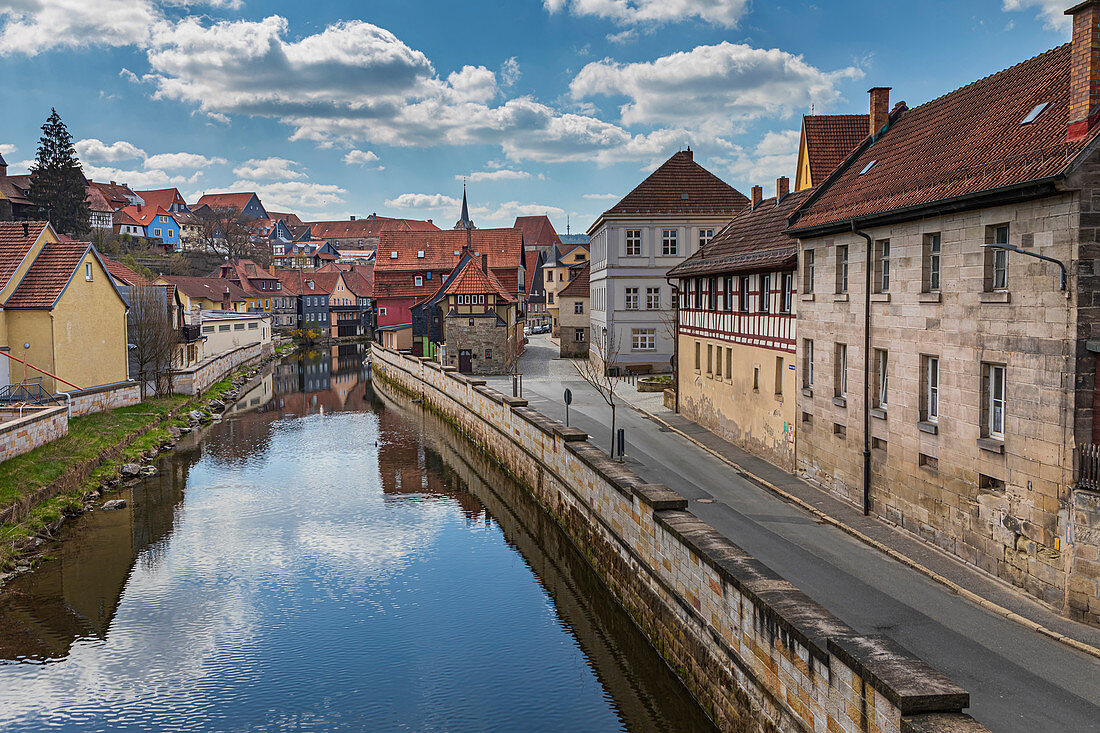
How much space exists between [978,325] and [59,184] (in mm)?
78792

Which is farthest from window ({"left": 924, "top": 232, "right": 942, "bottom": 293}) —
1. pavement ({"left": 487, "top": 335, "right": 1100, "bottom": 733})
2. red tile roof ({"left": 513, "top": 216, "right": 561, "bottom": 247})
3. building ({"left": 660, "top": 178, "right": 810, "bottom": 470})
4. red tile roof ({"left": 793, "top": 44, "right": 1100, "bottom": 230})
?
red tile roof ({"left": 513, "top": 216, "right": 561, "bottom": 247})

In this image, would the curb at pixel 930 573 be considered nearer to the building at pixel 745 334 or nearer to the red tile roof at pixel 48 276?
the building at pixel 745 334

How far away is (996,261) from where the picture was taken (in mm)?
14211

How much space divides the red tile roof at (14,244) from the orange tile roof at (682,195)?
89.4 feet

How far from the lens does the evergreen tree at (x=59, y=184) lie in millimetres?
72625

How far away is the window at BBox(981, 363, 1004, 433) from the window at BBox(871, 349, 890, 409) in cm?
375

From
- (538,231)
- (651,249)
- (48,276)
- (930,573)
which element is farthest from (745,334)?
(538,231)

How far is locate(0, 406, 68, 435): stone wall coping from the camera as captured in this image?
73.1 ft

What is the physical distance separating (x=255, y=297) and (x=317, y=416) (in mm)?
53417

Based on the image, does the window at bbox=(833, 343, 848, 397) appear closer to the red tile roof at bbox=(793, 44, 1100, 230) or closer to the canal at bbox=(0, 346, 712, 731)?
the red tile roof at bbox=(793, 44, 1100, 230)

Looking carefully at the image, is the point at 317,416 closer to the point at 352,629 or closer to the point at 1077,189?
the point at 352,629

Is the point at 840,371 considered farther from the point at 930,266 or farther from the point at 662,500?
the point at 662,500

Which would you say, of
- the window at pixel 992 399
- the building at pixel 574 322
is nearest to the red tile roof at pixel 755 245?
the window at pixel 992 399

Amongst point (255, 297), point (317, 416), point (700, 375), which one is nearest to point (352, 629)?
point (700, 375)
